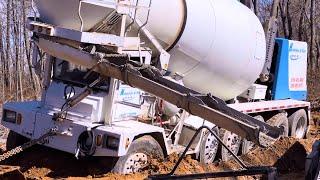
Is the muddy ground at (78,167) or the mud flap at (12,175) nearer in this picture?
the mud flap at (12,175)

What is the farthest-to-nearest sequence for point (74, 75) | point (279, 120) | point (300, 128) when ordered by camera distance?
point (300, 128) → point (279, 120) → point (74, 75)

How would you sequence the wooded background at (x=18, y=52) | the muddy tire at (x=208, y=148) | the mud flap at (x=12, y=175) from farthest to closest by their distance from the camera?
the wooded background at (x=18, y=52)
the muddy tire at (x=208, y=148)
the mud flap at (x=12, y=175)

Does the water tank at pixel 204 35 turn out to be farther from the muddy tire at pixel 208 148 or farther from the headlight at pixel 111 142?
the headlight at pixel 111 142

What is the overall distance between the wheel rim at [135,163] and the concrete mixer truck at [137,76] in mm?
15

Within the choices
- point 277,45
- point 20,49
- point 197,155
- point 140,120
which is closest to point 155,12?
point 140,120

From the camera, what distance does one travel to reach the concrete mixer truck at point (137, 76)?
20.0 ft

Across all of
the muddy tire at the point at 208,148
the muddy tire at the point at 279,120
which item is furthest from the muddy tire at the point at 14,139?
the muddy tire at the point at 279,120

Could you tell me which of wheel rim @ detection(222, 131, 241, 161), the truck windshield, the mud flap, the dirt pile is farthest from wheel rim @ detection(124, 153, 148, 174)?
wheel rim @ detection(222, 131, 241, 161)

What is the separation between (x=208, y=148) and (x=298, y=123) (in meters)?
5.10

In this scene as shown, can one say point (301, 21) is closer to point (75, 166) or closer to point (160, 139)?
point (160, 139)

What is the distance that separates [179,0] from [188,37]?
62 cm

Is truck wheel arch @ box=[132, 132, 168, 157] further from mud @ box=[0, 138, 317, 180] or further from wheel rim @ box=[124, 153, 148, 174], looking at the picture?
wheel rim @ box=[124, 153, 148, 174]

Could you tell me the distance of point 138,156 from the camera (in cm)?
788

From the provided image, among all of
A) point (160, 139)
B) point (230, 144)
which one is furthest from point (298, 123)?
point (160, 139)
